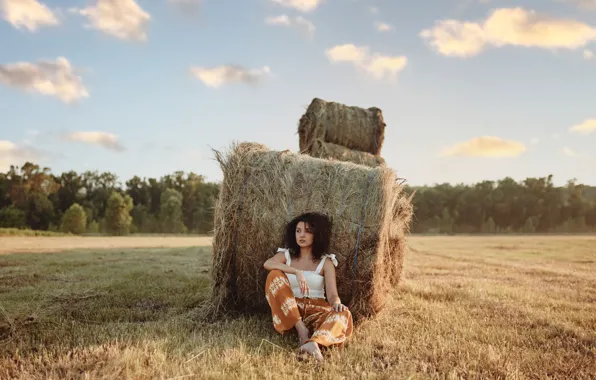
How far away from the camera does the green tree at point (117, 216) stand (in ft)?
179

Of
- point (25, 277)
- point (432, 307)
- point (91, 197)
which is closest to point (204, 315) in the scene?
point (432, 307)

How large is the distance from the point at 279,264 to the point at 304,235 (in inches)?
15.3

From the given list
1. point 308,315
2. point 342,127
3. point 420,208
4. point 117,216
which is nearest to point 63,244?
point 342,127

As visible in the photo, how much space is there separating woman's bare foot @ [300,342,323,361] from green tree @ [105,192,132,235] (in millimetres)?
53764

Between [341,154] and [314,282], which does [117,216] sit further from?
[314,282]

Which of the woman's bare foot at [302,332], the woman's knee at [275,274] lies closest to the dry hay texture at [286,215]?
the woman's knee at [275,274]

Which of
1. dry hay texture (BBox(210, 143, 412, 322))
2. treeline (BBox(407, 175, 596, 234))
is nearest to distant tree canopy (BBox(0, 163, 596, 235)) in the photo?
treeline (BBox(407, 175, 596, 234))

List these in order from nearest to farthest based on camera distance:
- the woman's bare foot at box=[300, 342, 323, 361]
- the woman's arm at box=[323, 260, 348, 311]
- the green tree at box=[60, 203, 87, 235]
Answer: the woman's bare foot at box=[300, 342, 323, 361]
the woman's arm at box=[323, 260, 348, 311]
the green tree at box=[60, 203, 87, 235]

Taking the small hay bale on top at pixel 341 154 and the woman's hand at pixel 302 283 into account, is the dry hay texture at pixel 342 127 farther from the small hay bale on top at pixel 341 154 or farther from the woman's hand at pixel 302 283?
the woman's hand at pixel 302 283

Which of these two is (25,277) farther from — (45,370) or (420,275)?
(420,275)

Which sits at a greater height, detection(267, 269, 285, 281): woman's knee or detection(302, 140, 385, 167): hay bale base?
detection(302, 140, 385, 167): hay bale base

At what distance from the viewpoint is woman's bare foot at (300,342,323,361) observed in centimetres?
360

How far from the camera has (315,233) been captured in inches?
187

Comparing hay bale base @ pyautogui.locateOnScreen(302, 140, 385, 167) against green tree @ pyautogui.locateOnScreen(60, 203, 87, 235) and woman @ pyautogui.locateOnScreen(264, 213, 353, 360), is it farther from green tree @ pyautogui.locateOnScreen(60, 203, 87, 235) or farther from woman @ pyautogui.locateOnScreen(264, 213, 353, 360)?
green tree @ pyautogui.locateOnScreen(60, 203, 87, 235)
